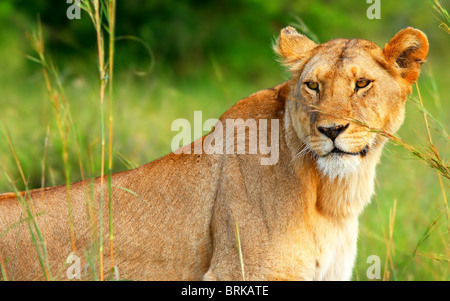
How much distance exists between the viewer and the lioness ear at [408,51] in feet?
12.7

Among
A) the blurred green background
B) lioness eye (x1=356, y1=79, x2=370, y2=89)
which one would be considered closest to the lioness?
lioness eye (x1=356, y1=79, x2=370, y2=89)

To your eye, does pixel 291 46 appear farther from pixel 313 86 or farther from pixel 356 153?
pixel 356 153

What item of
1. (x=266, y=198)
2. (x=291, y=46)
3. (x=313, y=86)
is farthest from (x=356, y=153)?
(x=291, y=46)

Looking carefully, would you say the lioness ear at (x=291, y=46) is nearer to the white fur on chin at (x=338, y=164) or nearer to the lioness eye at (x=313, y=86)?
the lioness eye at (x=313, y=86)

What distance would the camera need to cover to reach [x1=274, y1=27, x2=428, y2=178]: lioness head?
3639 mm

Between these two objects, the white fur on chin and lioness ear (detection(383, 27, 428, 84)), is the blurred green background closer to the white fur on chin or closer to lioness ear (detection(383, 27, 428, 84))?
lioness ear (detection(383, 27, 428, 84))

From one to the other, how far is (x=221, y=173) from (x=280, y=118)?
47 cm

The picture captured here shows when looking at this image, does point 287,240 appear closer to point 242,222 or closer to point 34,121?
point 242,222

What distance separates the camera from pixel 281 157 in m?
4.02

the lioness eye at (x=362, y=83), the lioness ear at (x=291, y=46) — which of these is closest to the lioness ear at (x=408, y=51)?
the lioness eye at (x=362, y=83)

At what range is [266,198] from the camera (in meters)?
3.92

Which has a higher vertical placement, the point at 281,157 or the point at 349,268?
the point at 281,157

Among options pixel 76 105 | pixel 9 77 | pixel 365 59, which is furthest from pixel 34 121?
pixel 365 59

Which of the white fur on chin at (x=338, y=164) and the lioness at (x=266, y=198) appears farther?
the lioness at (x=266, y=198)
